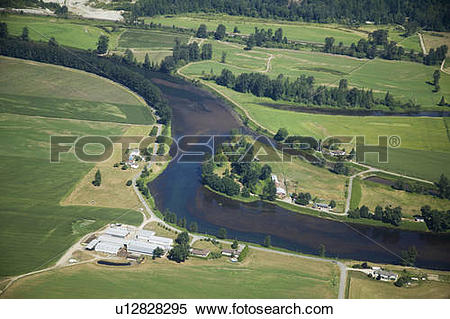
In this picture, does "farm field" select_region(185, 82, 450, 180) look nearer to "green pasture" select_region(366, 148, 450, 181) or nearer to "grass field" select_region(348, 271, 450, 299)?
"green pasture" select_region(366, 148, 450, 181)

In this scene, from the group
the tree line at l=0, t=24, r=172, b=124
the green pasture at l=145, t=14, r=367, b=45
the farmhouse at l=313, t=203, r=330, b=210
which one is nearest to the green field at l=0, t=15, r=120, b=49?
the tree line at l=0, t=24, r=172, b=124

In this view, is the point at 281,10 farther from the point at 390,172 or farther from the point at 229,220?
the point at 229,220

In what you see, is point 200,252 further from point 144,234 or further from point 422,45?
point 422,45

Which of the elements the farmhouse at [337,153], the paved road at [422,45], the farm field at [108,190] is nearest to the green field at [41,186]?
the farm field at [108,190]

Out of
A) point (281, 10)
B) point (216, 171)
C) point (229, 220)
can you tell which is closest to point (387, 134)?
point (216, 171)

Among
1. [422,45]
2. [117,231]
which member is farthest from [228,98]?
[117,231]
